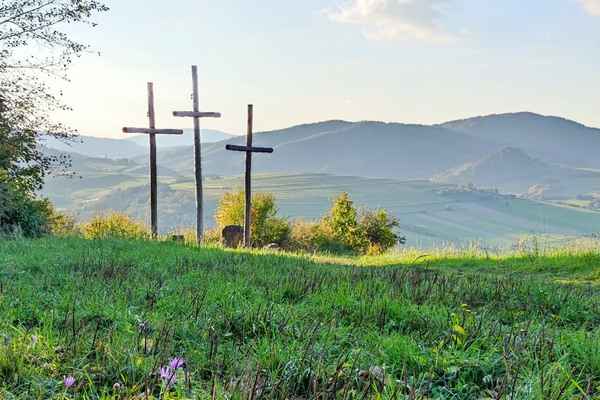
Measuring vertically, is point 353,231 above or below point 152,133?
below

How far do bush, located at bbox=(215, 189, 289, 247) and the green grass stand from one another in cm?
2008

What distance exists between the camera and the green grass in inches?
93.9

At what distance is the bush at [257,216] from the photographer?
87.0ft

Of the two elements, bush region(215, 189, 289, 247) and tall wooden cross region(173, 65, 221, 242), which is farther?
bush region(215, 189, 289, 247)

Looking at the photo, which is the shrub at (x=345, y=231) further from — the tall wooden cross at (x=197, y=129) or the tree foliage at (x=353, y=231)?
the tall wooden cross at (x=197, y=129)

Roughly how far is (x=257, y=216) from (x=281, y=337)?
23.5 m

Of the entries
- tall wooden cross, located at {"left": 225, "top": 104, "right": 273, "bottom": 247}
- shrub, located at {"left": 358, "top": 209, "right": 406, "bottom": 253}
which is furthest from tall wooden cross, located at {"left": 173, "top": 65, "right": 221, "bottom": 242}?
shrub, located at {"left": 358, "top": 209, "right": 406, "bottom": 253}

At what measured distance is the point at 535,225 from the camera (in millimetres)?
123062

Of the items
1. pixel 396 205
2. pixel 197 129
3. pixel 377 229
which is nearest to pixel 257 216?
pixel 377 229

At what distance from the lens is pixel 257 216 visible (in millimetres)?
26656

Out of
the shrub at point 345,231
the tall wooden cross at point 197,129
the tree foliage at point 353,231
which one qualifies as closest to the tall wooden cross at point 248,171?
the tall wooden cross at point 197,129

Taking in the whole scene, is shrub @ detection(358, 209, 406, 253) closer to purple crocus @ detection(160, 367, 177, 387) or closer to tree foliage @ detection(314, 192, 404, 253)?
tree foliage @ detection(314, 192, 404, 253)

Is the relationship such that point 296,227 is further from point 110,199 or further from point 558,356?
point 110,199

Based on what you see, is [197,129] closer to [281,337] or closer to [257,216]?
[257,216]
